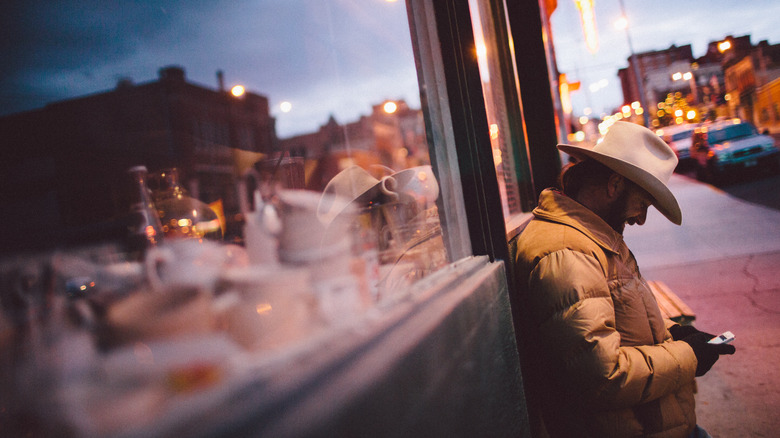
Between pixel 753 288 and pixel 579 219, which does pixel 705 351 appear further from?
pixel 753 288

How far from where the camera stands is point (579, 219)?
6.52ft

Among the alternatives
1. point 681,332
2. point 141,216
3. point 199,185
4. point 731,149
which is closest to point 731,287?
point 681,332

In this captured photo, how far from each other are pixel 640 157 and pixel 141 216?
2.21 meters

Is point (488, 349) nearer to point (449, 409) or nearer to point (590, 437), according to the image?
point (449, 409)

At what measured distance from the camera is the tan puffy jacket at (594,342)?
1.62m

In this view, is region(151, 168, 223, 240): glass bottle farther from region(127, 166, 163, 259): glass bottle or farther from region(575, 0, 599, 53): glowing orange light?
region(575, 0, 599, 53): glowing orange light

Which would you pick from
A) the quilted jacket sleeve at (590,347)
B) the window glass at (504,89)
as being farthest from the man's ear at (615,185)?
the window glass at (504,89)

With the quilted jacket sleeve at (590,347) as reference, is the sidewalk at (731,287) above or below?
below

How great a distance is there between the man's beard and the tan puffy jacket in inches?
7.1

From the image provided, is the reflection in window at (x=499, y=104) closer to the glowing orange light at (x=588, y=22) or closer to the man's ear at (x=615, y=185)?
the man's ear at (x=615, y=185)

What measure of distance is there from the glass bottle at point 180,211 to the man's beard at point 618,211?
186cm

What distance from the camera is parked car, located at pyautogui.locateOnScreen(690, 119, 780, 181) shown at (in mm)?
12820

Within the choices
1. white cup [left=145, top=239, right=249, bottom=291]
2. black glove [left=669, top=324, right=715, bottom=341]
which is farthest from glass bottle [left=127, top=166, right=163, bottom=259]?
black glove [left=669, top=324, right=715, bottom=341]

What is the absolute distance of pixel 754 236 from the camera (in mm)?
6965
